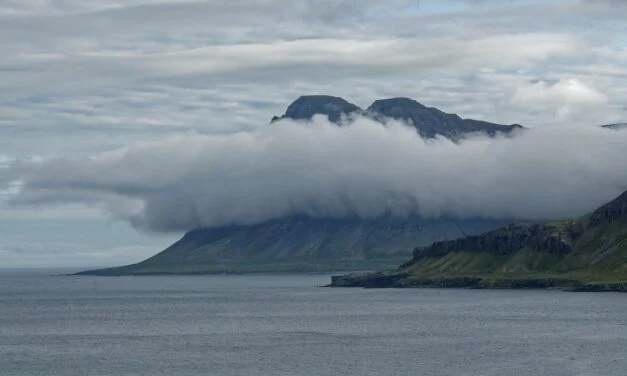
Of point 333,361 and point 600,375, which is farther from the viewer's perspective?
point 333,361

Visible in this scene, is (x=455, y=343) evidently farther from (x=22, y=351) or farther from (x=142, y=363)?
(x=22, y=351)

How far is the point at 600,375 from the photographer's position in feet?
484

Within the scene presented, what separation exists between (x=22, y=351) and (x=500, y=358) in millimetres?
80499

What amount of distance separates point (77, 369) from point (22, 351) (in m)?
34.1

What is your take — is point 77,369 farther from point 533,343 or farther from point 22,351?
point 533,343

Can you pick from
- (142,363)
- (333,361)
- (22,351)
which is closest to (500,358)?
(333,361)

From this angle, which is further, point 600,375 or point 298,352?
point 298,352

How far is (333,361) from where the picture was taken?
171375 millimetres

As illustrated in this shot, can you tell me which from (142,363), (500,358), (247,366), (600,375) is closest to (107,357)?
(142,363)

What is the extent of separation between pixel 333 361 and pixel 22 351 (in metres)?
57.4

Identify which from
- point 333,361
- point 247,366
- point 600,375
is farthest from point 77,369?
point 600,375

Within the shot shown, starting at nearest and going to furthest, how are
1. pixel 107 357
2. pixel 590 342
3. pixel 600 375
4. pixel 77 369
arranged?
pixel 600 375
pixel 77 369
pixel 107 357
pixel 590 342

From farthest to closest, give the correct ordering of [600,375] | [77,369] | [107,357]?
[107,357] → [77,369] → [600,375]

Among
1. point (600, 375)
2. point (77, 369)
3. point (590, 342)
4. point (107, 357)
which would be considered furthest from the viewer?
point (590, 342)
